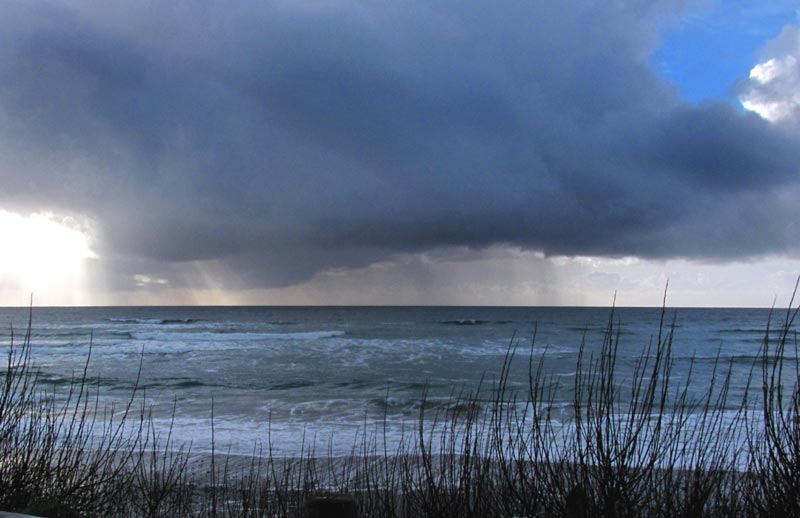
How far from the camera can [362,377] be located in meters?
26.6

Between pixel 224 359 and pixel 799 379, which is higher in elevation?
pixel 799 379

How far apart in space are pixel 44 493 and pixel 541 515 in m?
5.15

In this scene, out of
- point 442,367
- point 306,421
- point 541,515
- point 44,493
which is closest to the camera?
point 541,515

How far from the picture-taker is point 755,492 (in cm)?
513

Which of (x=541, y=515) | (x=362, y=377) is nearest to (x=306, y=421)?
(x=362, y=377)

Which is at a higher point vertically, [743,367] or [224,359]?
[743,367]

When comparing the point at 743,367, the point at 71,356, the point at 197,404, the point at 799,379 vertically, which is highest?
the point at 799,379

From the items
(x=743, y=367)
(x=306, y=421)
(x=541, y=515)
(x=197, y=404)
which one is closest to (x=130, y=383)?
(x=197, y=404)

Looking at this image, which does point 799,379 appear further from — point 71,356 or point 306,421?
point 71,356

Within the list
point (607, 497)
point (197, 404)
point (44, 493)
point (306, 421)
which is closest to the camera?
point (607, 497)

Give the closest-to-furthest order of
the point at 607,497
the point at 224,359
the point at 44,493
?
1. the point at 607,497
2. the point at 44,493
3. the point at 224,359

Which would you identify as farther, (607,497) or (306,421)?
(306,421)

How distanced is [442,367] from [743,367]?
18.4 meters

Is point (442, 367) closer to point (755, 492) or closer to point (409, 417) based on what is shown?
point (409, 417)
